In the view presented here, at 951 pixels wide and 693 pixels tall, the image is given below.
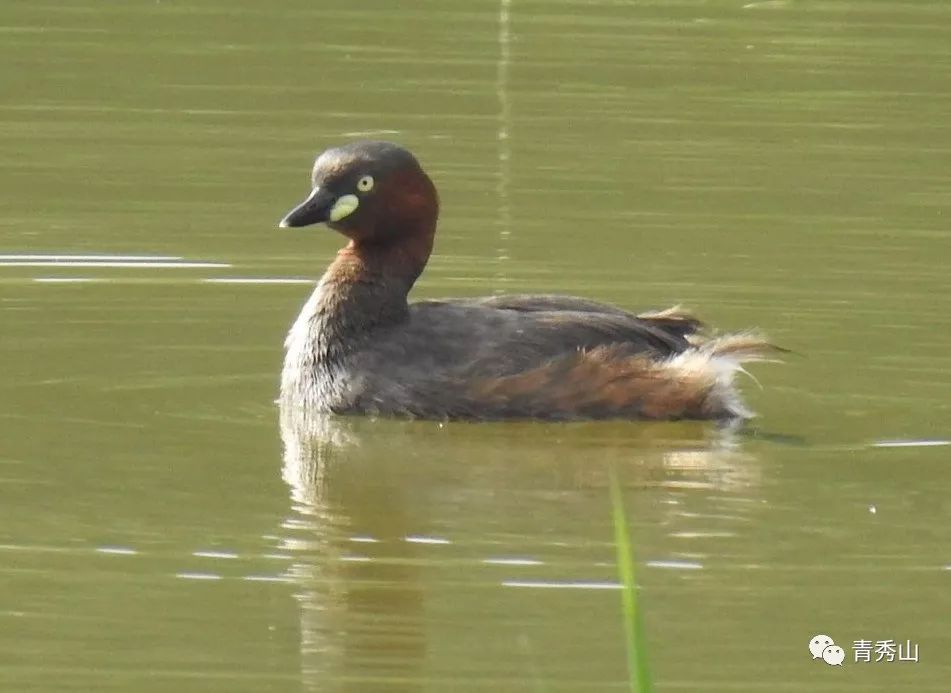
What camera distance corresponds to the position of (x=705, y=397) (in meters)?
9.42

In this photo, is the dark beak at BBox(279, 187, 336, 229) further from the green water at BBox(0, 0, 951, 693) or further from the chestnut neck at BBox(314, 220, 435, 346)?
the green water at BBox(0, 0, 951, 693)

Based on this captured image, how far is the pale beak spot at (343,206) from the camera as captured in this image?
9.73 m

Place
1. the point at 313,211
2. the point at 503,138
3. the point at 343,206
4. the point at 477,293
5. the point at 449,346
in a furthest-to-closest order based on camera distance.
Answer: the point at 503,138 < the point at 477,293 < the point at 343,206 < the point at 313,211 < the point at 449,346

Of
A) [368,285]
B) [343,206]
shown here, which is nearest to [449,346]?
[368,285]

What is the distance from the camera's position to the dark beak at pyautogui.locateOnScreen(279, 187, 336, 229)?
9609 mm

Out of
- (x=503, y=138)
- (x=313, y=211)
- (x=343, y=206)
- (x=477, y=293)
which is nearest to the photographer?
(x=313, y=211)

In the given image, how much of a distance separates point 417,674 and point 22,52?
10564 millimetres

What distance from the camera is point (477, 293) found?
1154 cm

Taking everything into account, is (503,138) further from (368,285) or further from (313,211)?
(313,211)

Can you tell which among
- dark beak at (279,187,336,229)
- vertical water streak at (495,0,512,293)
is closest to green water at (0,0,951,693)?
vertical water streak at (495,0,512,293)

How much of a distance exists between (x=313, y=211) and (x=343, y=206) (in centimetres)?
15

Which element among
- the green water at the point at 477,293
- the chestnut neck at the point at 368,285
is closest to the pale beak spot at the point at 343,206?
the chestnut neck at the point at 368,285

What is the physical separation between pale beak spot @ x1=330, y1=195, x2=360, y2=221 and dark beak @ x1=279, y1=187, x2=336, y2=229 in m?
0.02

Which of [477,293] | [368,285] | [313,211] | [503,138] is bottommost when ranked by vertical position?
[477,293]
